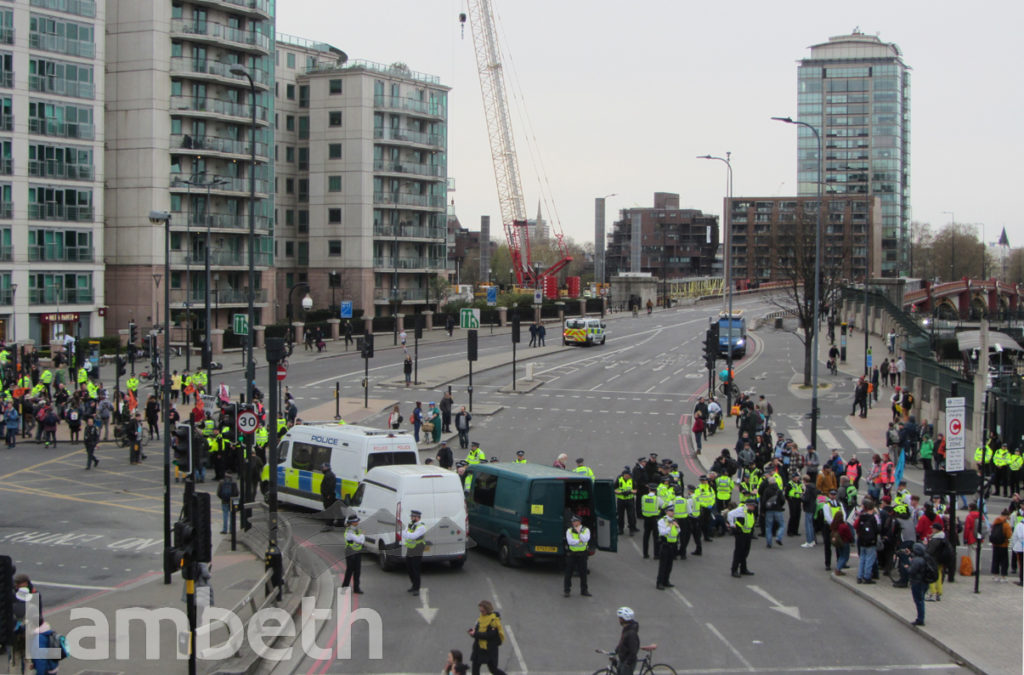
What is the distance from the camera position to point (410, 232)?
94.1 meters

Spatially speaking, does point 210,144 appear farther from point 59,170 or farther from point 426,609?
point 426,609

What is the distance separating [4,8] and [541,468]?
2278 inches

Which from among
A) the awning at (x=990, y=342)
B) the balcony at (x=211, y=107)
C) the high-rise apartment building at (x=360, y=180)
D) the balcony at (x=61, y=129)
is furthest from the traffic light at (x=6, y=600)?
the high-rise apartment building at (x=360, y=180)

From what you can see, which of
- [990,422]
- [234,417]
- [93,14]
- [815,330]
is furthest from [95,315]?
[990,422]

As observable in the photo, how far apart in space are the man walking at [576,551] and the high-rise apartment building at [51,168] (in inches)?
2039

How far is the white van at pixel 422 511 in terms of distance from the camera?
1944 centimetres

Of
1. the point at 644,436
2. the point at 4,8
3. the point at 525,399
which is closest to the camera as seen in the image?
the point at 644,436

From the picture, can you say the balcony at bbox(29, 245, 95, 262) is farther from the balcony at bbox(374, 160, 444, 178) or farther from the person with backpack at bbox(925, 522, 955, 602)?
the person with backpack at bbox(925, 522, 955, 602)

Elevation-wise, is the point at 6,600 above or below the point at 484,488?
below

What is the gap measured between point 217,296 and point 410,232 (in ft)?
74.2

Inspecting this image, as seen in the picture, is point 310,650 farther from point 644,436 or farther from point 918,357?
point 918,357

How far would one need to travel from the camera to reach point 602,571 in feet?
68.1

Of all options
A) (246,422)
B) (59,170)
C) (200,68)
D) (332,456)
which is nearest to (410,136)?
(200,68)

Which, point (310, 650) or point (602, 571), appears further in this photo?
point (602, 571)
